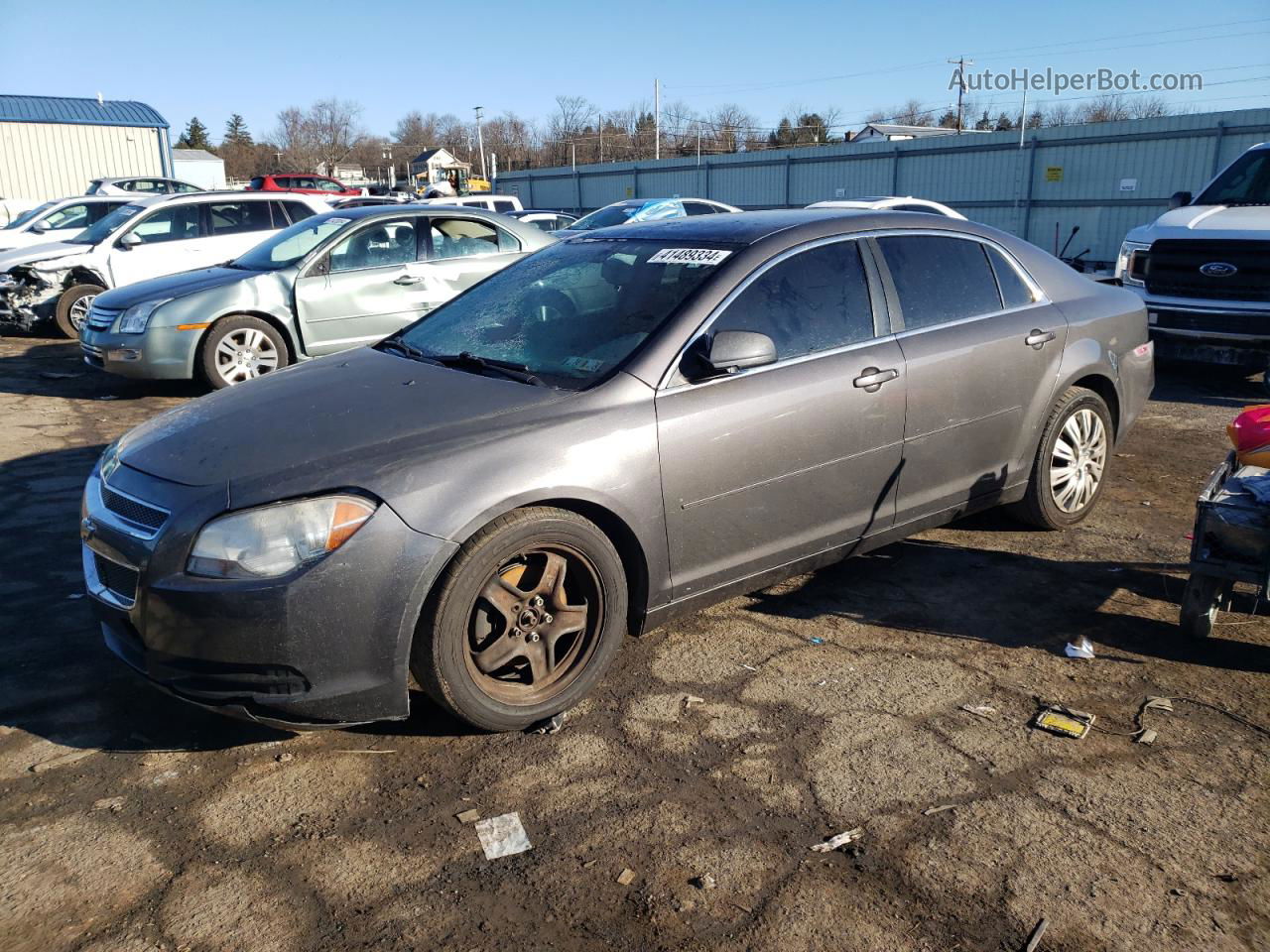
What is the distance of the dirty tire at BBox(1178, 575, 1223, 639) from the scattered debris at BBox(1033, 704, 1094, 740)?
0.81 m

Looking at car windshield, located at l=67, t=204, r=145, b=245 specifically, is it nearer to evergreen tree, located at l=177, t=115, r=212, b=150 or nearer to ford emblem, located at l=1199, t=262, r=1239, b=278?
ford emblem, located at l=1199, t=262, r=1239, b=278

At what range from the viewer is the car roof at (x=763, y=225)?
13.5 ft

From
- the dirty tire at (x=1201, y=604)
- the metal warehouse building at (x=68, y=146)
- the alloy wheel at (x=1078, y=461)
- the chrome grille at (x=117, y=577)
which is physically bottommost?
the dirty tire at (x=1201, y=604)

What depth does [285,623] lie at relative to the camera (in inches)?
112

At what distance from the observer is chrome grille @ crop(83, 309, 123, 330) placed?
8859mm

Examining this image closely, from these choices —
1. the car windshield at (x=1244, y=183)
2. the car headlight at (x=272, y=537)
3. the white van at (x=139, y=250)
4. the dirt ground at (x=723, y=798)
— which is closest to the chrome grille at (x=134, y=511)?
the car headlight at (x=272, y=537)

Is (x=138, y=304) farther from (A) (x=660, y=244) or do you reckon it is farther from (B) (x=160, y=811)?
(B) (x=160, y=811)

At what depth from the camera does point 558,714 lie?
11.3ft

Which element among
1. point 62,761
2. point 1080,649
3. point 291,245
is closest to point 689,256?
point 1080,649

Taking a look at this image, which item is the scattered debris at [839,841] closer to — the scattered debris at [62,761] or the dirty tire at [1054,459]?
the scattered debris at [62,761]

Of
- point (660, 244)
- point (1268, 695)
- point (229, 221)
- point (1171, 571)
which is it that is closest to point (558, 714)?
point (660, 244)

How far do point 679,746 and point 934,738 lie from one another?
34.2 inches

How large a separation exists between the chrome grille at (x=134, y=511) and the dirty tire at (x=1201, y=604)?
12.4ft

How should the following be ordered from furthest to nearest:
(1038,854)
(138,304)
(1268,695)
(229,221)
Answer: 1. (229,221)
2. (138,304)
3. (1268,695)
4. (1038,854)
